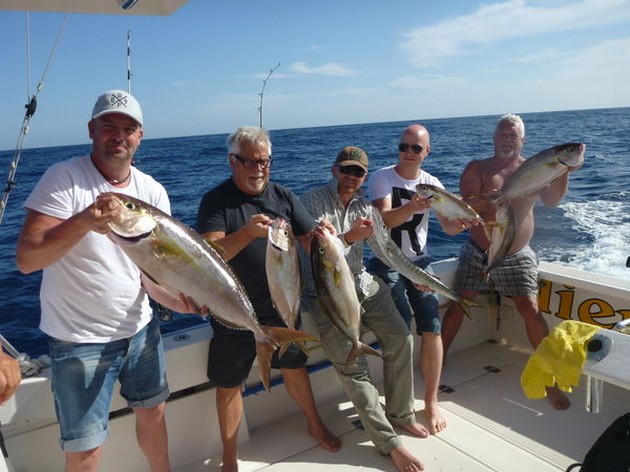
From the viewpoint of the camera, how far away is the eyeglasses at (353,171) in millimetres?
3174

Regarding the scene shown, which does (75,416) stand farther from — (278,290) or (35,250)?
(278,290)

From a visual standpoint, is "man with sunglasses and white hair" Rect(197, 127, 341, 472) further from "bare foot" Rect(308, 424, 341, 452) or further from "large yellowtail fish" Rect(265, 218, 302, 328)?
"bare foot" Rect(308, 424, 341, 452)

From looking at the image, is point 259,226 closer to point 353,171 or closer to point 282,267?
point 282,267

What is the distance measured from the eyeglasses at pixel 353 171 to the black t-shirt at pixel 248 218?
450mm

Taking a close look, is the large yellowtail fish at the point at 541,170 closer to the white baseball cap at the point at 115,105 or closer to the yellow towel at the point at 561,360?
the yellow towel at the point at 561,360

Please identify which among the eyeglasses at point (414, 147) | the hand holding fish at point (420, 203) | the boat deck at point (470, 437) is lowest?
the boat deck at point (470, 437)

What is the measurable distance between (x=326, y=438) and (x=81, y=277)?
75.8 inches

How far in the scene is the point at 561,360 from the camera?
1498mm

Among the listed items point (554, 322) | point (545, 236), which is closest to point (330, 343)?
point (554, 322)

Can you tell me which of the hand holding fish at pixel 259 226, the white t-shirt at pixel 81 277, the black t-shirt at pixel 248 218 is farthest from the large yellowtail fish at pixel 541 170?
the white t-shirt at pixel 81 277

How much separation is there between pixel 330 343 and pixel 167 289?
1394 mm

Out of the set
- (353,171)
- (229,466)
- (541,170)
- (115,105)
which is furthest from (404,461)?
(115,105)

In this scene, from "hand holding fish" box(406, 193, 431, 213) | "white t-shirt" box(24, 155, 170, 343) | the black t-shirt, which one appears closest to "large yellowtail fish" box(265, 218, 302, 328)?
the black t-shirt

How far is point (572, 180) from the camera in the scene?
44.9 feet
